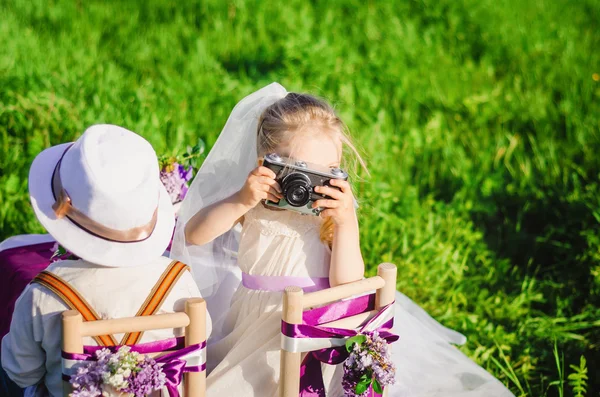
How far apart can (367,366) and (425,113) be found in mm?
3716

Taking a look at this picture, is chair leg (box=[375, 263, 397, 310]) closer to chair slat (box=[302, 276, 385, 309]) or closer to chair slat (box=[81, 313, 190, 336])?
chair slat (box=[302, 276, 385, 309])

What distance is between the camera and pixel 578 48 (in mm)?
6703

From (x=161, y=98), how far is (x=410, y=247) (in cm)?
216

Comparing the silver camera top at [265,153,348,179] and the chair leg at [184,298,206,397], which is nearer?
the chair leg at [184,298,206,397]

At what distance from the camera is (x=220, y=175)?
2.76m

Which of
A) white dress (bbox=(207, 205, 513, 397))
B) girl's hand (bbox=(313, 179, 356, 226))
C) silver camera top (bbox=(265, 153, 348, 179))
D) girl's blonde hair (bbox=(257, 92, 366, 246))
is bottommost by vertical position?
white dress (bbox=(207, 205, 513, 397))

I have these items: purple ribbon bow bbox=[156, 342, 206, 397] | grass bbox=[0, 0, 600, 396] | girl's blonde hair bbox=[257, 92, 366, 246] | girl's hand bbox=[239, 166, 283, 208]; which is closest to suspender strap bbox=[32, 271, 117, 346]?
purple ribbon bow bbox=[156, 342, 206, 397]

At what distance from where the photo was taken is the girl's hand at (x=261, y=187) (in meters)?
2.30

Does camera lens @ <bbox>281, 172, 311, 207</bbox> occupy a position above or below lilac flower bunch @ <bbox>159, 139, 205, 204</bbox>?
above

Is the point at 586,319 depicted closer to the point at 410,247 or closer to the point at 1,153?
the point at 410,247

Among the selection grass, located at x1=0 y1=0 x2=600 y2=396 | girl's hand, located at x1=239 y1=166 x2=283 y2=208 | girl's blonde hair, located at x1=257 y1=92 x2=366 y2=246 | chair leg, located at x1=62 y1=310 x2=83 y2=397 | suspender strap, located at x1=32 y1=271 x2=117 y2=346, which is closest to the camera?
chair leg, located at x1=62 y1=310 x2=83 y2=397

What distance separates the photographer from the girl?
235 cm

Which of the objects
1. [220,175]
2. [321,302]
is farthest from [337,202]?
[220,175]

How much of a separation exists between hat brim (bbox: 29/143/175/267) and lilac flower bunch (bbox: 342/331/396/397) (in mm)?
655
